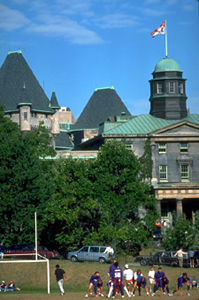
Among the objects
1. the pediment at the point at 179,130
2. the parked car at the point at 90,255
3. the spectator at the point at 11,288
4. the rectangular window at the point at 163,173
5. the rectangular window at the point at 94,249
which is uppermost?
the pediment at the point at 179,130

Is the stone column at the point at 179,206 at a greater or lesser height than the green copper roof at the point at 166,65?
lesser

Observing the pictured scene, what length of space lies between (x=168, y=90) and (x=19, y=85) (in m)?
42.3

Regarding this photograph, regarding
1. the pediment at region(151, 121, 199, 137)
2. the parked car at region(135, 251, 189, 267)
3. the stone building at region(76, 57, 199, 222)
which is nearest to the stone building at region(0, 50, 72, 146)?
the stone building at region(76, 57, 199, 222)

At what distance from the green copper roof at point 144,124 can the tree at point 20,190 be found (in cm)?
2461

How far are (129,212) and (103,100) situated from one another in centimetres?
7811

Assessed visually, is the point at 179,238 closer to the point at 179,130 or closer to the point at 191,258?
the point at 191,258

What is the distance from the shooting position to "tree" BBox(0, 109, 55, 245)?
9906 centimetres

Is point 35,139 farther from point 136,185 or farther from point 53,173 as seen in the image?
point 136,185

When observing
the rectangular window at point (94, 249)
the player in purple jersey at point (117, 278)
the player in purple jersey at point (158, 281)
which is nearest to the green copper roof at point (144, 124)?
the rectangular window at point (94, 249)

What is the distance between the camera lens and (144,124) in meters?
132

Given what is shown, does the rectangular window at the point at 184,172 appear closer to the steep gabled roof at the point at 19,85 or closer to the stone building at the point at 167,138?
the stone building at the point at 167,138

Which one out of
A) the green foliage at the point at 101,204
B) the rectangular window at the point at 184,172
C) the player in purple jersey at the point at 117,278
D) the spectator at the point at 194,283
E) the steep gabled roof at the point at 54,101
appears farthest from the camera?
the steep gabled roof at the point at 54,101

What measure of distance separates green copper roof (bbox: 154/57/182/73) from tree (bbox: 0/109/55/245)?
102ft

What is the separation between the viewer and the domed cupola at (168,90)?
13275cm
